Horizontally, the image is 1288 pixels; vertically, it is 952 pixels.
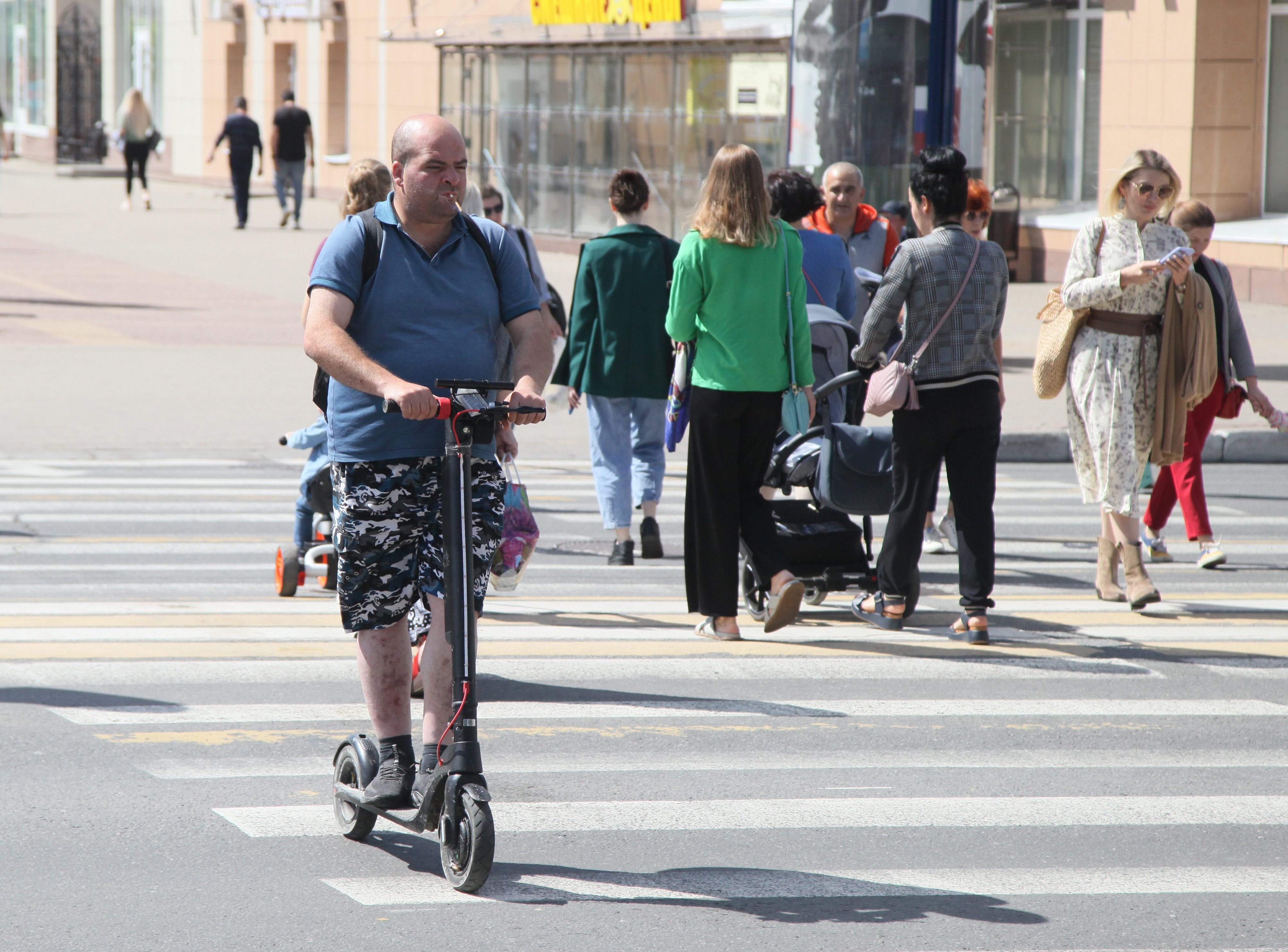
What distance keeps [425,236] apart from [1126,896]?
2381 millimetres

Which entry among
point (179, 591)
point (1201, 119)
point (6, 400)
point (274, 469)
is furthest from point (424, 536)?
point (1201, 119)

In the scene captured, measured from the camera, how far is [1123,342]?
7.86 metres

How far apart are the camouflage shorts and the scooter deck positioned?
421 millimetres

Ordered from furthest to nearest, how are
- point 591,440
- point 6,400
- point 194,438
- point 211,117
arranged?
point 211,117
point 6,400
point 194,438
point 591,440

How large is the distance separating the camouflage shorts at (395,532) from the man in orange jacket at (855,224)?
461 cm

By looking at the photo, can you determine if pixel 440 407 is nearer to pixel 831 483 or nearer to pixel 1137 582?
pixel 831 483

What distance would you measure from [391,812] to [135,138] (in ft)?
109

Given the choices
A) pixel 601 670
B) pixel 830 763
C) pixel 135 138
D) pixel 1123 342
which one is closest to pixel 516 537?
pixel 601 670

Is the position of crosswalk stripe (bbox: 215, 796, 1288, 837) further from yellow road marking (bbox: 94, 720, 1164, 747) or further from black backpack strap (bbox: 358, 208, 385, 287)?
black backpack strap (bbox: 358, 208, 385, 287)

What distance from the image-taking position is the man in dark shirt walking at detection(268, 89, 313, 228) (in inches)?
1241

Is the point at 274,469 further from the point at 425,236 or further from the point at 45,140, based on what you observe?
the point at 45,140

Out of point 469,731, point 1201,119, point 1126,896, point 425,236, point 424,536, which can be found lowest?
point 1126,896

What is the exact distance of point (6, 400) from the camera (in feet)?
46.4

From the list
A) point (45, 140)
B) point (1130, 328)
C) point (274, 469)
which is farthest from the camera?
point (45, 140)
